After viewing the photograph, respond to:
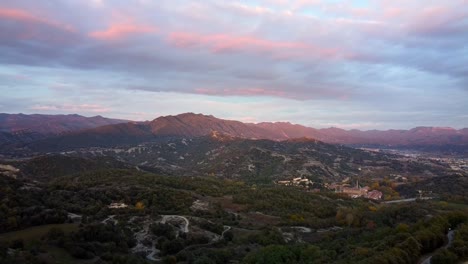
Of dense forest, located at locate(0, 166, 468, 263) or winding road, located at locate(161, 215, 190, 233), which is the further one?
winding road, located at locate(161, 215, 190, 233)

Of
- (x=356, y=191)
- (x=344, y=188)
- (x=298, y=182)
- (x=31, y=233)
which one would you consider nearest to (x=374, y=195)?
(x=356, y=191)

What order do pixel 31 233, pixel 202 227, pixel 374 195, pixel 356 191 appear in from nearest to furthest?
pixel 31 233 → pixel 202 227 → pixel 374 195 → pixel 356 191

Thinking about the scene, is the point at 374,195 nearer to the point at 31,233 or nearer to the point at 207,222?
the point at 207,222

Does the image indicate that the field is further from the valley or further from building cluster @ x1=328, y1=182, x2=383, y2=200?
building cluster @ x1=328, y1=182, x2=383, y2=200

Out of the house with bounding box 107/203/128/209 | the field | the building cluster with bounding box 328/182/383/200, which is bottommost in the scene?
the building cluster with bounding box 328/182/383/200

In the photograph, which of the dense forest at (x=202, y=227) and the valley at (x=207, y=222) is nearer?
the dense forest at (x=202, y=227)

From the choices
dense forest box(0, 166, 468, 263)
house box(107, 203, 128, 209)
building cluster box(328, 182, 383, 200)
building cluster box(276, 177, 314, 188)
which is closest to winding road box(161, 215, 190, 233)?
dense forest box(0, 166, 468, 263)

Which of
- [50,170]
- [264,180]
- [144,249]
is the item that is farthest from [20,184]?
[264,180]

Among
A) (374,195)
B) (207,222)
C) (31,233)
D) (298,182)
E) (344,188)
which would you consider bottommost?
(344,188)

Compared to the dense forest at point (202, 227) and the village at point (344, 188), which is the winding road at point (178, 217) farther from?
the village at point (344, 188)

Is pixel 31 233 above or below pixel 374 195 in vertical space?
above

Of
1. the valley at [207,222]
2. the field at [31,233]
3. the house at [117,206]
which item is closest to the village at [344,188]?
the valley at [207,222]

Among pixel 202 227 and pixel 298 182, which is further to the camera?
pixel 298 182
